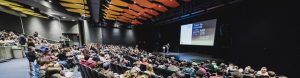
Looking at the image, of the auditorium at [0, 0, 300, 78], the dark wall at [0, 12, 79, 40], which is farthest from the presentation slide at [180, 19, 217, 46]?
the dark wall at [0, 12, 79, 40]

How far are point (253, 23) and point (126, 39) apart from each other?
15790mm

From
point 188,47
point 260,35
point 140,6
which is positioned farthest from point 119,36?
point 260,35

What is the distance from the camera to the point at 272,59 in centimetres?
675

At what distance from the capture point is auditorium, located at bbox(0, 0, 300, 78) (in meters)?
5.32

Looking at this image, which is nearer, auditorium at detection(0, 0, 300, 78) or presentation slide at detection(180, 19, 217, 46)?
auditorium at detection(0, 0, 300, 78)

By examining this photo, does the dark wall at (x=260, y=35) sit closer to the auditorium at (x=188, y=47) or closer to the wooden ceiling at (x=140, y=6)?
the auditorium at (x=188, y=47)

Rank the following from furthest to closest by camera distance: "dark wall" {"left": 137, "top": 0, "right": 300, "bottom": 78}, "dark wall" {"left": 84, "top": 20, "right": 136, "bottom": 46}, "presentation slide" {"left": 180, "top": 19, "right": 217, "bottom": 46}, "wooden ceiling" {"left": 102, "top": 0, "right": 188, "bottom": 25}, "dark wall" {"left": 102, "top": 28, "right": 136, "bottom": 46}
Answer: "dark wall" {"left": 102, "top": 28, "right": 136, "bottom": 46}
"dark wall" {"left": 84, "top": 20, "right": 136, "bottom": 46}
"presentation slide" {"left": 180, "top": 19, "right": 217, "bottom": 46}
"wooden ceiling" {"left": 102, "top": 0, "right": 188, "bottom": 25}
"dark wall" {"left": 137, "top": 0, "right": 300, "bottom": 78}

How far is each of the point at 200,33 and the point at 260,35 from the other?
4161 millimetres

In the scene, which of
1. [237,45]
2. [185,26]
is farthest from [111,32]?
[237,45]

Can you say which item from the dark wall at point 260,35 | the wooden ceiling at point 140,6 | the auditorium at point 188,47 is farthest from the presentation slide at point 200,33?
the wooden ceiling at point 140,6

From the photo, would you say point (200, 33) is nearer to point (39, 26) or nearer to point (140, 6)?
point (140, 6)

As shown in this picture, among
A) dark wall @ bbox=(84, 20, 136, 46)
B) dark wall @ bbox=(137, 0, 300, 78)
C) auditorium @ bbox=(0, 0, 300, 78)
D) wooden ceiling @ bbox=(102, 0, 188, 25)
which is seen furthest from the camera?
dark wall @ bbox=(84, 20, 136, 46)

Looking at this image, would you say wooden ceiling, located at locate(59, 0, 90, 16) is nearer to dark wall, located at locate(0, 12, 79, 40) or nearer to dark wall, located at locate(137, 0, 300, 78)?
dark wall, located at locate(0, 12, 79, 40)

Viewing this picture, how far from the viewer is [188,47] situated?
44.4 feet
